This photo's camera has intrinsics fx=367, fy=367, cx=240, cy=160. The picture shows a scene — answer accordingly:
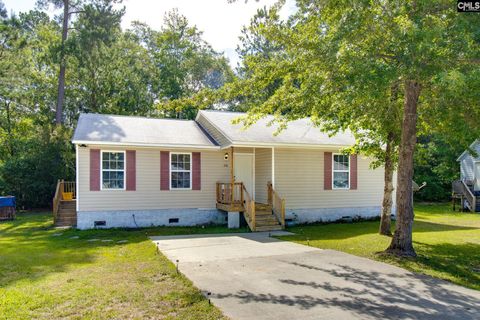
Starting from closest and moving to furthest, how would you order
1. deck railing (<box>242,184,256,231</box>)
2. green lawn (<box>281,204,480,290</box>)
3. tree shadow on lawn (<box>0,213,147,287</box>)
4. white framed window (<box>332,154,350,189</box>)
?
1. tree shadow on lawn (<box>0,213,147,287</box>)
2. green lawn (<box>281,204,480,290</box>)
3. deck railing (<box>242,184,256,231</box>)
4. white framed window (<box>332,154,350,189</box>)

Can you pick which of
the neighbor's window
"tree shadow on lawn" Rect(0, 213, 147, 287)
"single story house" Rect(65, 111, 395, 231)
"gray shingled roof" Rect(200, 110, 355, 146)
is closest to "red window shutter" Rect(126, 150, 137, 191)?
"single story house" Rect(65, 111, 395, 231)

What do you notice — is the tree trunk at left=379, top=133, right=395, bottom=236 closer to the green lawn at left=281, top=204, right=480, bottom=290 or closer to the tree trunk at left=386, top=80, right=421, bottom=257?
the green lawn at left=281, top=204, right=480, bottom=290

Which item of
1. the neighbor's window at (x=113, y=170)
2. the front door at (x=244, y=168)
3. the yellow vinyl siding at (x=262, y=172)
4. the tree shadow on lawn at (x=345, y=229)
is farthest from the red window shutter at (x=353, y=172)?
the neighbor's window at (x=113, y=170)

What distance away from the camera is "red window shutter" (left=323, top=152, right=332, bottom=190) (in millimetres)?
14633

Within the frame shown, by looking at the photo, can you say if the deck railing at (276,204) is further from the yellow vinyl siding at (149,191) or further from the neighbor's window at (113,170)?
the neighbor's window at (113,170)

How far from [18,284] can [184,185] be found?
25.8 ft

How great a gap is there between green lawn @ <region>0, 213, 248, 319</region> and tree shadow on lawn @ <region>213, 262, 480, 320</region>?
2.74 feet

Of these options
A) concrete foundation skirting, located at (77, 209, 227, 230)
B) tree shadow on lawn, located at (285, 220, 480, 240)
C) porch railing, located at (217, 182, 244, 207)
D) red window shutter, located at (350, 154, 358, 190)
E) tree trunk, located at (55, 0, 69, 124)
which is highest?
tree trunk, located at (55, 0, 69, 124)

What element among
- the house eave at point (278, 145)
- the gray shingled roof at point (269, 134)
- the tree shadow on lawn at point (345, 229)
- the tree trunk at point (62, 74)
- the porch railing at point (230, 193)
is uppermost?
the tree trunk at point (62, 74)

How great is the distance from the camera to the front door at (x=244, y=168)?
14539 millimetres

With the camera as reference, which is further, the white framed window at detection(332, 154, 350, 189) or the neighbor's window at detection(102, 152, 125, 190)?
the white framed window at detection(332, 154, 350, 189)

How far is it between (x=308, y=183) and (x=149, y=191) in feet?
19.9

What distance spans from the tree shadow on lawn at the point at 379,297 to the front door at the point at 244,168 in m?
8.21
